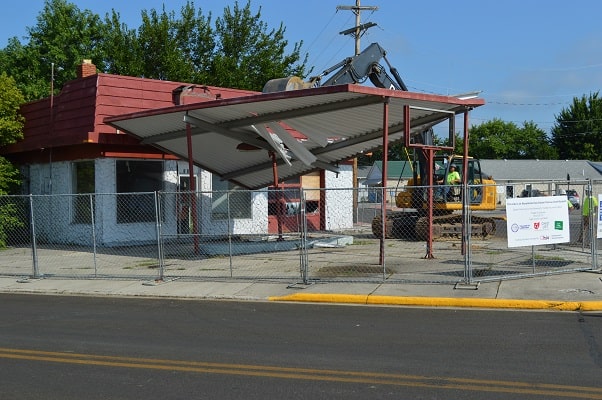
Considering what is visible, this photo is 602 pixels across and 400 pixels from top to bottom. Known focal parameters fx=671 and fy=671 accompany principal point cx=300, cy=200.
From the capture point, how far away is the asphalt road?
6.46 metres

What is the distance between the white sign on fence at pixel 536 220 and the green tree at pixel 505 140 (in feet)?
266

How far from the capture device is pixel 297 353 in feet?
26.1

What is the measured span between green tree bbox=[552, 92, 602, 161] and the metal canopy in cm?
6403

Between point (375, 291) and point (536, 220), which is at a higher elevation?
point (536, 220)

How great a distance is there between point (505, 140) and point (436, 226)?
252 ft

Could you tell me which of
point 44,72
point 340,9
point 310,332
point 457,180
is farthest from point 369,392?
point 44,72

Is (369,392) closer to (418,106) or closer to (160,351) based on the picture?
(160,351)

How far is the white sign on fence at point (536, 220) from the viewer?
12.5m

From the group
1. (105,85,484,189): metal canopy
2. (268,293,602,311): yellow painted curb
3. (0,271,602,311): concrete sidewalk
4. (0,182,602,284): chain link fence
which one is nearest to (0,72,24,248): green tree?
(0,182,602,284): chain link fence

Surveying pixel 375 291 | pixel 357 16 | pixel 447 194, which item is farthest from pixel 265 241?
pixel 357 16

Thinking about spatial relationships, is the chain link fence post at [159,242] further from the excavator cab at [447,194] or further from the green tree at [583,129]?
the green tree at [583,129]

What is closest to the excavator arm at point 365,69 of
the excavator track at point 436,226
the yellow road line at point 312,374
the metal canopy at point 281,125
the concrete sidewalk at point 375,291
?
the metal canopy at point 281,125

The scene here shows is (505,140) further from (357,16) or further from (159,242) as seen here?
(159,242)

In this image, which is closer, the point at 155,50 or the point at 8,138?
the point at 8,138
